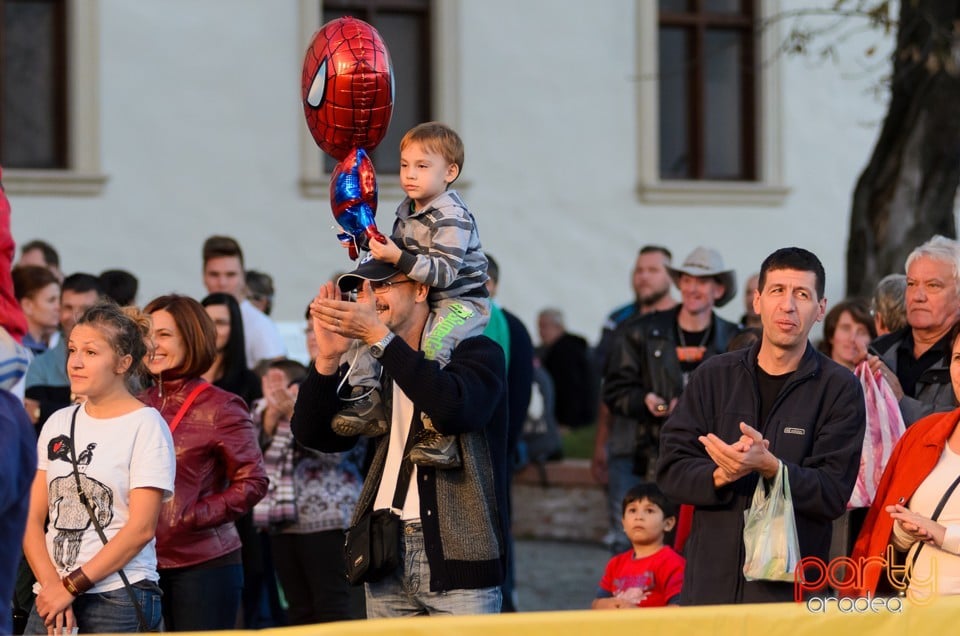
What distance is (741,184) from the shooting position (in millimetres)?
16406

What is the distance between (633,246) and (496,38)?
2486mm

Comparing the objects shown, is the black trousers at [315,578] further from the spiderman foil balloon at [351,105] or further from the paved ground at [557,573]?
the spiderman foil balloon at [351,105]

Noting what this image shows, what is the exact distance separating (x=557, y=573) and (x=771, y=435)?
6429 millimetres

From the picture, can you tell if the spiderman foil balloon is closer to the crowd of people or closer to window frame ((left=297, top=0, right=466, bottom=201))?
the crowd of people

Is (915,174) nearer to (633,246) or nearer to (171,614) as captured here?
(633,246)

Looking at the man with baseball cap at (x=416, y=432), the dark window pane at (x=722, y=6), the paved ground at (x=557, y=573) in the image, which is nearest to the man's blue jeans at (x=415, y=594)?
the man with baseball cap at (x=416, y=432)

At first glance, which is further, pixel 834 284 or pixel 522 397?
pixel 834 284

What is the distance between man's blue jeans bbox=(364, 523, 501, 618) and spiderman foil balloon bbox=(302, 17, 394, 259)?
0.91m

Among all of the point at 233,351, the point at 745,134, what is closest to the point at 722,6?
the point at 745,134

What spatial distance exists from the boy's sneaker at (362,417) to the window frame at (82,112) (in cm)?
1014

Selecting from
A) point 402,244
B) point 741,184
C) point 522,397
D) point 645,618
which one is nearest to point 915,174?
point 522,397

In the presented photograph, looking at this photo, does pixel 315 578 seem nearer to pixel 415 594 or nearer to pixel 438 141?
pixel 415 594

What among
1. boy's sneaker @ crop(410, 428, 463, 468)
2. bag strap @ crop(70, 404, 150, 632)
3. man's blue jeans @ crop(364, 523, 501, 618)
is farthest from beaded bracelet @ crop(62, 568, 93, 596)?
boy's sneaker @ crop(410, 428, 463, 468)

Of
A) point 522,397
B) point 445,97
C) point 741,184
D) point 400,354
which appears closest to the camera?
point 400,354
